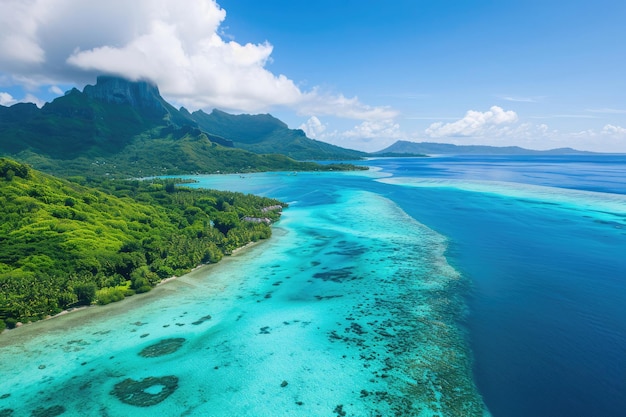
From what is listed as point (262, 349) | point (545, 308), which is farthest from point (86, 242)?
point (545, 308)

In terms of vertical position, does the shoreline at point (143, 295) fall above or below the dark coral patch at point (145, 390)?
above

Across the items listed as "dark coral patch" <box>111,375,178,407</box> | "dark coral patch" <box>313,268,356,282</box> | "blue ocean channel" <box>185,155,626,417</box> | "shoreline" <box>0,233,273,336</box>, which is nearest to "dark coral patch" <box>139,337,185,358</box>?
"dark coral patch" <box>111,375,178,407</box>

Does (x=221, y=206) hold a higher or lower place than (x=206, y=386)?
higher

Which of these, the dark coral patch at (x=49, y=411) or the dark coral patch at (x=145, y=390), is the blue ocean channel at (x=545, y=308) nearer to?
the dark coral patch at (x=145, y=390)

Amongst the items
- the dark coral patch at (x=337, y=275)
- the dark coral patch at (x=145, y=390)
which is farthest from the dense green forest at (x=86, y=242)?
the dark coral patch at (x=337, y=275)

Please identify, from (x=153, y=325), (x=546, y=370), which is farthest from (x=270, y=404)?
(x=546, y=370)

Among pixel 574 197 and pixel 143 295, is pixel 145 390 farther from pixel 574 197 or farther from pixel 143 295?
pixel 574 197

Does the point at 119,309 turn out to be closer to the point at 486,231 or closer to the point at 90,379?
the point at 90,379
